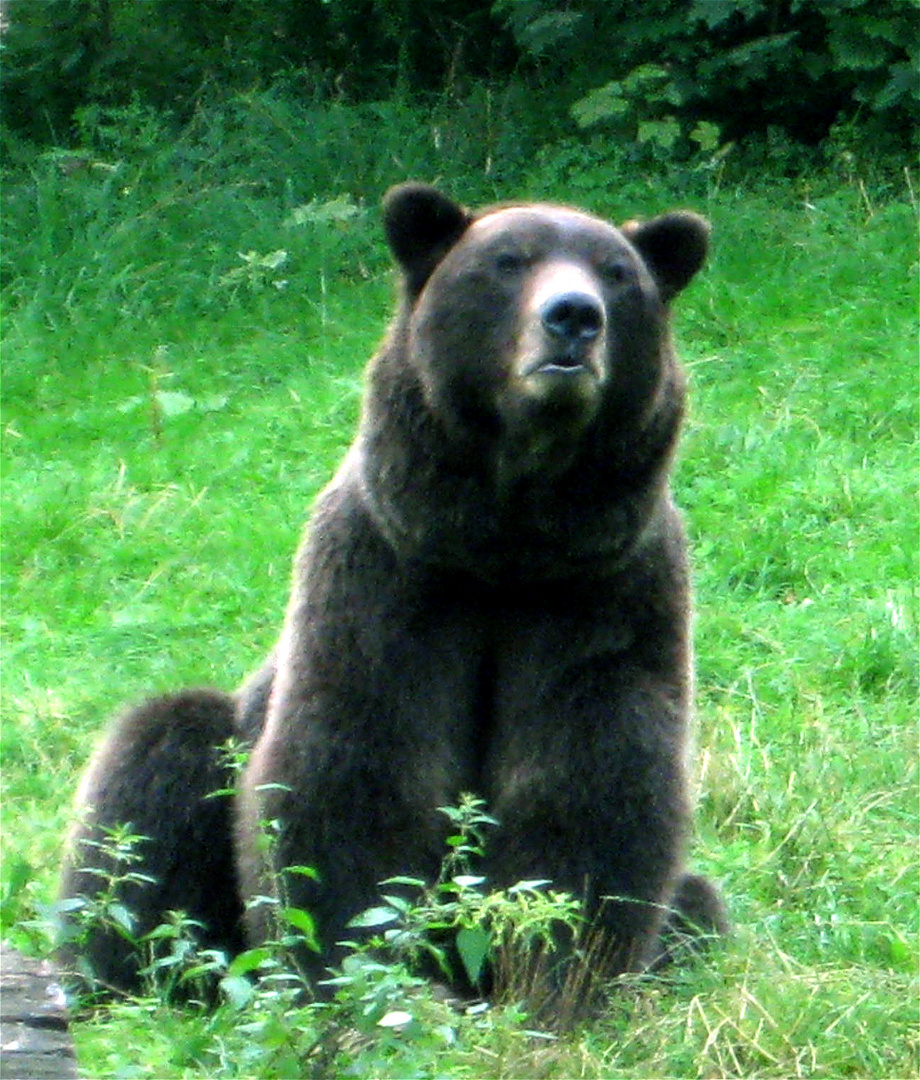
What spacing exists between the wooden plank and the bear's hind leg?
1.62 meters

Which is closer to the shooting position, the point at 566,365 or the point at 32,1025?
the point at 32,1025

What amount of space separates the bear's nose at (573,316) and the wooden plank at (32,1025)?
175 cm

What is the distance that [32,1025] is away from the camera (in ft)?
11.0

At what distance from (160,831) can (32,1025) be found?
1.88 meters

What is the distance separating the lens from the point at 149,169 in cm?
1181

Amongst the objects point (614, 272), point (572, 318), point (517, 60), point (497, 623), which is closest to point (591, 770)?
point (497, 623)

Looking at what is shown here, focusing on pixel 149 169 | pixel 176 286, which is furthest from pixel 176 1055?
pixel 149 169

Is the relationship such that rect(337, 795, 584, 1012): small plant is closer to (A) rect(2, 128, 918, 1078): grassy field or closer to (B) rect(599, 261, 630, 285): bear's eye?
(A) rect(2, 128, 918, 1078): grassy field

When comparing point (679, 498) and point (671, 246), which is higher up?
point (671, 246)

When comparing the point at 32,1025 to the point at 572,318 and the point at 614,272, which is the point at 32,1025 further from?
the point at 614,272

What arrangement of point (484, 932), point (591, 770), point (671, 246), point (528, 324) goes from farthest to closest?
point (671, 246) → point (591, 770) → point (528, 324) → point (484, 932)

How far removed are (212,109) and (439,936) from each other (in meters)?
8.49

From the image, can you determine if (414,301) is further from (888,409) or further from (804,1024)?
(888,409)

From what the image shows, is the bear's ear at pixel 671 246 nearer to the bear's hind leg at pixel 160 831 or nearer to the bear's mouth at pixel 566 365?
the bear's mouth at pixel 566 365
